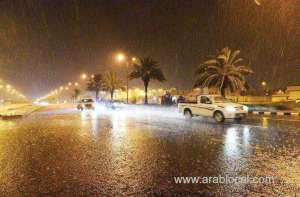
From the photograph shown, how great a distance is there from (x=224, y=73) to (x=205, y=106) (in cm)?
2065

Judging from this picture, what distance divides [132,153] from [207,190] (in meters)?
3.88

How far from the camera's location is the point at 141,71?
5462 cm

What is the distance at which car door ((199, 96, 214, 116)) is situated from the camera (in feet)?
66.6

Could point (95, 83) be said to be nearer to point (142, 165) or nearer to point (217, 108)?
point (217, 108)

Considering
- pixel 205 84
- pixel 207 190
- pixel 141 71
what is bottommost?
pixel 207 190

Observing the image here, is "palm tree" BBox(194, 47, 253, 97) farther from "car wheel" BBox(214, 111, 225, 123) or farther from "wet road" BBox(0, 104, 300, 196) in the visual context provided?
"wet road" BBox(0, 104, 300, 196)

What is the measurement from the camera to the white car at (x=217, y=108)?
757 inches

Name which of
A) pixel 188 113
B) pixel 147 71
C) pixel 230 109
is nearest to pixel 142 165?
pixel 230 109

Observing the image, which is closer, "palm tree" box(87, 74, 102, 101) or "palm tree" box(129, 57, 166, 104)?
"palm tree" box(129, 57, 166, 104)

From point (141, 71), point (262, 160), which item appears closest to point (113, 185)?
point (262, 160)

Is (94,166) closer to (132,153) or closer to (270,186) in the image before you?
(132,153)

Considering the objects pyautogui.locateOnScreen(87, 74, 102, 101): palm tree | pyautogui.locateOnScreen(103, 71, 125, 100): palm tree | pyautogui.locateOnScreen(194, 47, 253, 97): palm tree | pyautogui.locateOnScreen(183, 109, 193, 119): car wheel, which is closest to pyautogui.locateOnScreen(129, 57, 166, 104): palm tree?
pyautogui.locateOnScreen(194, 47, 253, 97): palm tree

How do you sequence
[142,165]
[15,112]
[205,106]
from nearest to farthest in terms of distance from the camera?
[142,165] → [205,106] → [15,112]

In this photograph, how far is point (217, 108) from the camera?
19.8 m
